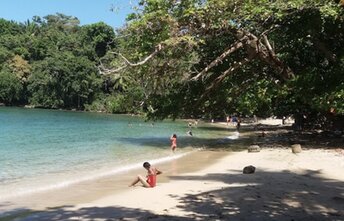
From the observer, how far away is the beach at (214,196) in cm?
998

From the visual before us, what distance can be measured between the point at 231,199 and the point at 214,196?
63 centimetres

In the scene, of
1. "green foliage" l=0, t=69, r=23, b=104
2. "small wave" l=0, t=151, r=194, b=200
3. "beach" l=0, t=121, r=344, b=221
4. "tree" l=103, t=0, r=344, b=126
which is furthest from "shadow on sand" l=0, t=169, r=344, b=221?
"green foliage" l=0, t=69, r=23, b=104

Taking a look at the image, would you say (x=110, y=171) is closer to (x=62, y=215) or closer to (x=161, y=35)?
(x=161, y=35)

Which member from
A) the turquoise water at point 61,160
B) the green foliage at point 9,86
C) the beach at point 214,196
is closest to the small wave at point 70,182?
the turquoise water at point 61,160

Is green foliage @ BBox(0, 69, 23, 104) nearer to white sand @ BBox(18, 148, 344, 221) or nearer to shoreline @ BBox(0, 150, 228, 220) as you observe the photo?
shoreline @ BBox(0, 150, 228, 220)

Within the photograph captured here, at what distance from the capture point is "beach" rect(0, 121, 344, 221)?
9.98 meters

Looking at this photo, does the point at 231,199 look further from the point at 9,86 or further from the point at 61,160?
the point at 9,86

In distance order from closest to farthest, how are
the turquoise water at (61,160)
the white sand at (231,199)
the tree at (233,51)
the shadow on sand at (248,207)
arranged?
the shadow on sand at (248,207) < the white sand at (231,199) < the tree at (233,51) < the turquoise water at (61,160)

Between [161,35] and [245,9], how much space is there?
4.43 meters

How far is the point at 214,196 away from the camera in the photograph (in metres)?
11.7

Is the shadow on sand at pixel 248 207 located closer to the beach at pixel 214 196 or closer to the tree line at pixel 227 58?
the beach at pixel 214 196

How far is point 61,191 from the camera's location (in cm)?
1513

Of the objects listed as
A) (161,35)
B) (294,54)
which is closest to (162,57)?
(161,35)

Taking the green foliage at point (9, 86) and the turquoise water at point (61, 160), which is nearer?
the turquoise water at point (61, 160)
